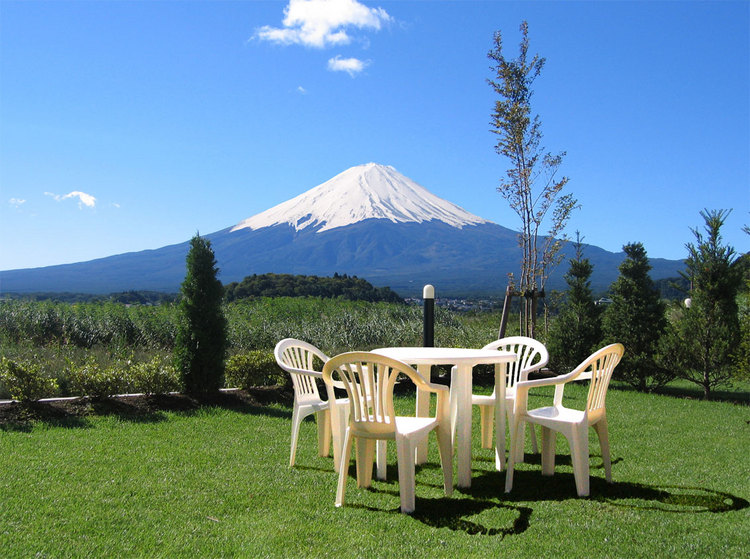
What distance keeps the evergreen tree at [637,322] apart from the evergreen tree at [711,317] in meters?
0.32

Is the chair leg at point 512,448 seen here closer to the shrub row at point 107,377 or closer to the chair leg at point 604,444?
the chair leg at point 604,444

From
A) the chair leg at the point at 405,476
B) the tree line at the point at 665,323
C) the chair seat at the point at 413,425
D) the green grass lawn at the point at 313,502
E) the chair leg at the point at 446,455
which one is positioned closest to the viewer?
the green grass lawn at the point at 313,502

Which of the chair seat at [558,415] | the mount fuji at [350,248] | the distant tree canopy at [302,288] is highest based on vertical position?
the mount fuji at [350,248]

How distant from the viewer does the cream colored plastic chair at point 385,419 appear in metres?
3.32

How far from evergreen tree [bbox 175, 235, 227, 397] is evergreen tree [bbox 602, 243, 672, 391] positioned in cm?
535

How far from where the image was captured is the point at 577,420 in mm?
3697

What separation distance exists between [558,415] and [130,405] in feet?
14.1

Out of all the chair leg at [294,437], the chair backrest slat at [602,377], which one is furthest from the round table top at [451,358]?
the chair leg at [294,437]

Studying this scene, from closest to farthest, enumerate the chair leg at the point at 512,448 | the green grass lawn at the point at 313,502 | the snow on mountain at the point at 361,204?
the green grass lawn at the point at 313,502
the chair leg at the point at 512,448
the snow on mountain at the point at 361,204

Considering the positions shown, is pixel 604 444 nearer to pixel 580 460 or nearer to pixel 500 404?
pixel 580 460

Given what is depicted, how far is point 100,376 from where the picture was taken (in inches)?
234

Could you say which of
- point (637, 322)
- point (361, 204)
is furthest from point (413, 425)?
point (361, 204)

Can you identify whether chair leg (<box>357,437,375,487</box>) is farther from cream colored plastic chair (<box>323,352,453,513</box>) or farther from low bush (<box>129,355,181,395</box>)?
low bush (<box>129,355,181,395</box>)

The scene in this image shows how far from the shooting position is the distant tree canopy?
19.7m
